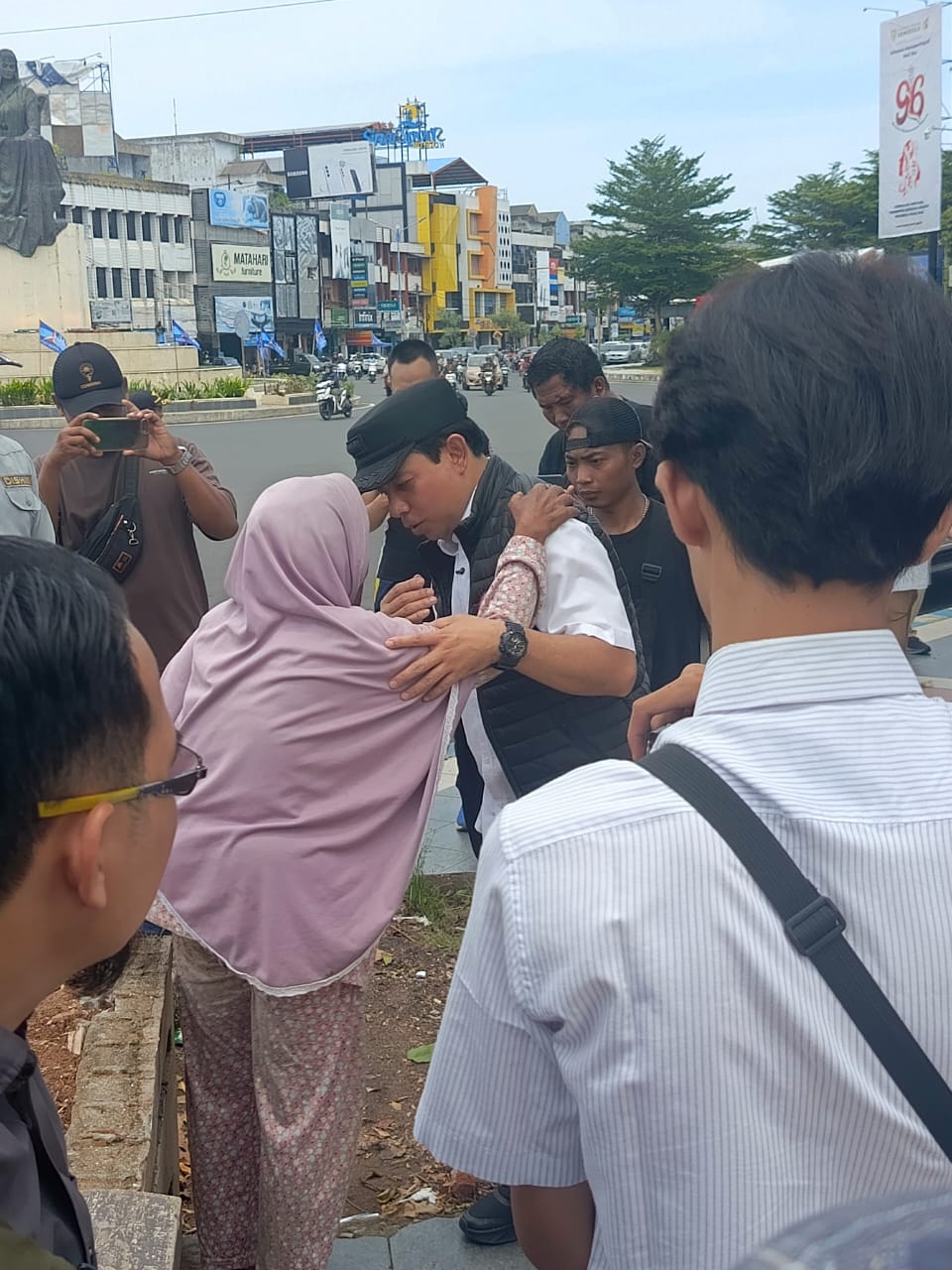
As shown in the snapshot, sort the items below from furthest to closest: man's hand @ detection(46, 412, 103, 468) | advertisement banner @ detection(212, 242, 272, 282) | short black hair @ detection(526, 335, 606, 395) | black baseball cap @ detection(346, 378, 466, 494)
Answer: advertisement banner @ detection(212, 242, 272, 282) → short black hair @ detection(526, 335, 606, 395) → man's hand @ detection(46, 412, 103, 468) → black baseball cap @ detection(346, 378, 466, 494)

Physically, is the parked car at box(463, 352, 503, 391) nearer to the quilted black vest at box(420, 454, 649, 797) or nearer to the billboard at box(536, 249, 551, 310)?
the quilted black vest at box(420, 454, 649, 797)

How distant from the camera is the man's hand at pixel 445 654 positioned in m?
2.18

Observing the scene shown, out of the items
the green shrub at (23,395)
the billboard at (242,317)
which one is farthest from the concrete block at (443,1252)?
the billboard at (242,317)

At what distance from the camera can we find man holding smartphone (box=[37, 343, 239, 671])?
4.02 meters

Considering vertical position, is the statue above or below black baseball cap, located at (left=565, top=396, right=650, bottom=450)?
above

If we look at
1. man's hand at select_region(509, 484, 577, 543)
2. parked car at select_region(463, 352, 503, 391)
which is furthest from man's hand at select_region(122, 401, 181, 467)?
parked car at select_region(463, 352, 503, 391)

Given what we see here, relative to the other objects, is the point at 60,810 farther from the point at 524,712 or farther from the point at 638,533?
the point at 638,533

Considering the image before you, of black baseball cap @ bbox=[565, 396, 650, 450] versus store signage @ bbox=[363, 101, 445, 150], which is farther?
store signage @ bbox=[363, 101, 445, 150]

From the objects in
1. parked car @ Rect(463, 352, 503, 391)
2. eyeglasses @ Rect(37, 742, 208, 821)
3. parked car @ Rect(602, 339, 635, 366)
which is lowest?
eyeglasses @ Rect(37, 742, 208, 821)

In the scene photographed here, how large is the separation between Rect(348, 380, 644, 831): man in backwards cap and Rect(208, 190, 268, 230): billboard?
64499 millimetres

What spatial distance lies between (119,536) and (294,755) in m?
2.12

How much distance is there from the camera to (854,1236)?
0.60 meters

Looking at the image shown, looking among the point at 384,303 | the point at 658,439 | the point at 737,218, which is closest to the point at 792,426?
the point at 658,439

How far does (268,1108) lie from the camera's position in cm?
225
